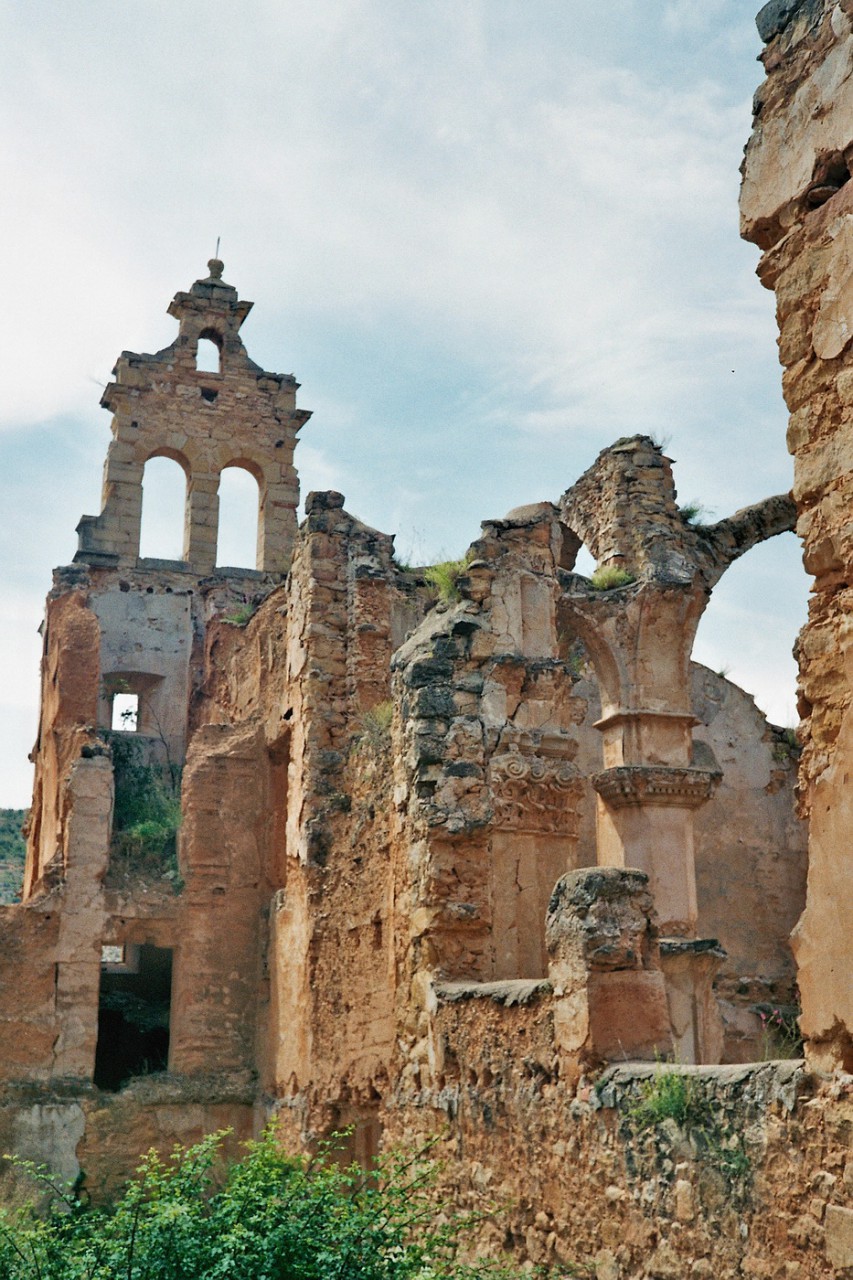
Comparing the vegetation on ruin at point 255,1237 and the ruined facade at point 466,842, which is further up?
the ruined facade at point 466,842

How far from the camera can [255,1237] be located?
6195 mm

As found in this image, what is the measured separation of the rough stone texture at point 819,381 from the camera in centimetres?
435

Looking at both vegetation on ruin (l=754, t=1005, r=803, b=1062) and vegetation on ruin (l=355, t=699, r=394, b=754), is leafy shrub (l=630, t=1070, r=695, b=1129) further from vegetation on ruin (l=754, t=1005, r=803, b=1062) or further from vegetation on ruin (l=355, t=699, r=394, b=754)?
vegetation on ruin (l=754, t=1005, r=803, b=1062)

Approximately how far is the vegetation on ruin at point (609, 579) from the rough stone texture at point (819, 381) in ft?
33.1

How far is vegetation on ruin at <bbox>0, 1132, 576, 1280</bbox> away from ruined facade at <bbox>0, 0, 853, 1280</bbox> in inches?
16.5

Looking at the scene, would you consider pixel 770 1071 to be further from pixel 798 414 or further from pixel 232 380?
pixel 232 380

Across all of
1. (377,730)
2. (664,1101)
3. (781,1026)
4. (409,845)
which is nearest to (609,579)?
(377,730)

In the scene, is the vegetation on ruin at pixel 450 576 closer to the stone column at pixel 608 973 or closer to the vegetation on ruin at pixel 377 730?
the vegetation on ruin at pixel 377 730

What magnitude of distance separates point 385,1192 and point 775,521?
10.7m

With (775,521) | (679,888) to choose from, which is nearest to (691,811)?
(679,888)

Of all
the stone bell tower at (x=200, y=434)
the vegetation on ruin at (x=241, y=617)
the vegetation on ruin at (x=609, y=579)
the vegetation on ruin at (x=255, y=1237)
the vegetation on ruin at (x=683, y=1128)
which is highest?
the stone bell tower at (x=200, y=434)

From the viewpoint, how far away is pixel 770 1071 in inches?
185

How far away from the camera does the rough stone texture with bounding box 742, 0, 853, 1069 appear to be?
4348mm

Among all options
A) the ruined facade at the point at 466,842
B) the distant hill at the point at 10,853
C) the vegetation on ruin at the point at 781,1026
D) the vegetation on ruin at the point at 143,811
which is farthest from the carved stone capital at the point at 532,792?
the distant hill at the point at 10,853
